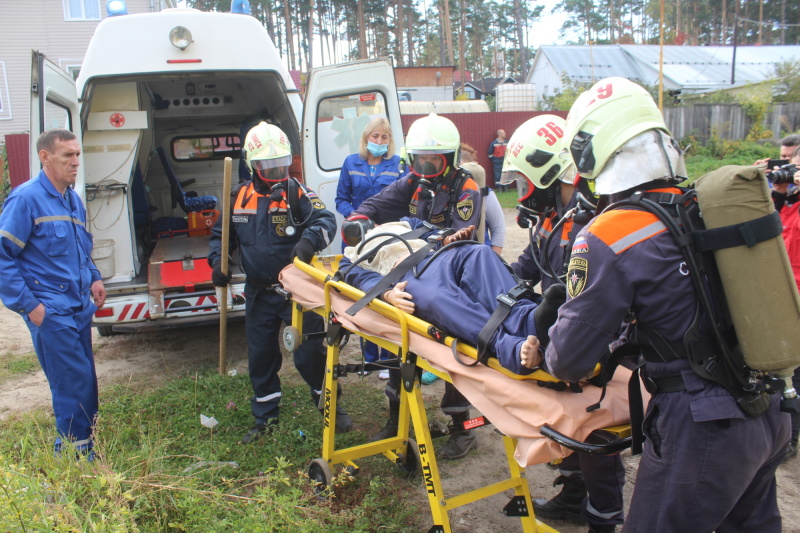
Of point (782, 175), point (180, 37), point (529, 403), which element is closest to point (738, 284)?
point (529, 403)

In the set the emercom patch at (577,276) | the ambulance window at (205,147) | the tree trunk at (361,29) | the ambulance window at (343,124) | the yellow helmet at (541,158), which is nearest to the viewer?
the emercom patch at (577,276)

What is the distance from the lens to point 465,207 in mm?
3781

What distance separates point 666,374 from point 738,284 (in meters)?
0.33

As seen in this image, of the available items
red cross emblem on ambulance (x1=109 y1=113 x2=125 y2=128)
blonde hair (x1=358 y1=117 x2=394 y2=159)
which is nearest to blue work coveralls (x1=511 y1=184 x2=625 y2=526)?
blonde hair (x1=358 y1=117 x2=394 y2=159)

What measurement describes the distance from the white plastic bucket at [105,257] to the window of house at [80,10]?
18.5 meters

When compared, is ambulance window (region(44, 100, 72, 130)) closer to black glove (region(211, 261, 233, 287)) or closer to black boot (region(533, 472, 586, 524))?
black glove (region(211, 261, 233, 287))

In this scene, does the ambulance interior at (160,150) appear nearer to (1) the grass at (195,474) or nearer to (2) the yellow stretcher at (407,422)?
(1) the grass at (195,474)

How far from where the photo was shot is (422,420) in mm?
2592

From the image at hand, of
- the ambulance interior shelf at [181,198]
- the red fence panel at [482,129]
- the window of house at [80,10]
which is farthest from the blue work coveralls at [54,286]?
the window of house at [80,10]

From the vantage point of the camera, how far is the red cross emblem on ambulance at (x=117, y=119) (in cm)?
518

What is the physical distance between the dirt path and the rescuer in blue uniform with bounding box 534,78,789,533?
142 cm

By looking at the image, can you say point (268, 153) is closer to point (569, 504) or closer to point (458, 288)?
point (458, 288)

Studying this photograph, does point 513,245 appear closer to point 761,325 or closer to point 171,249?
point 171,249

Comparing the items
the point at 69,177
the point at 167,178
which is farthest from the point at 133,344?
the point at 69,177
